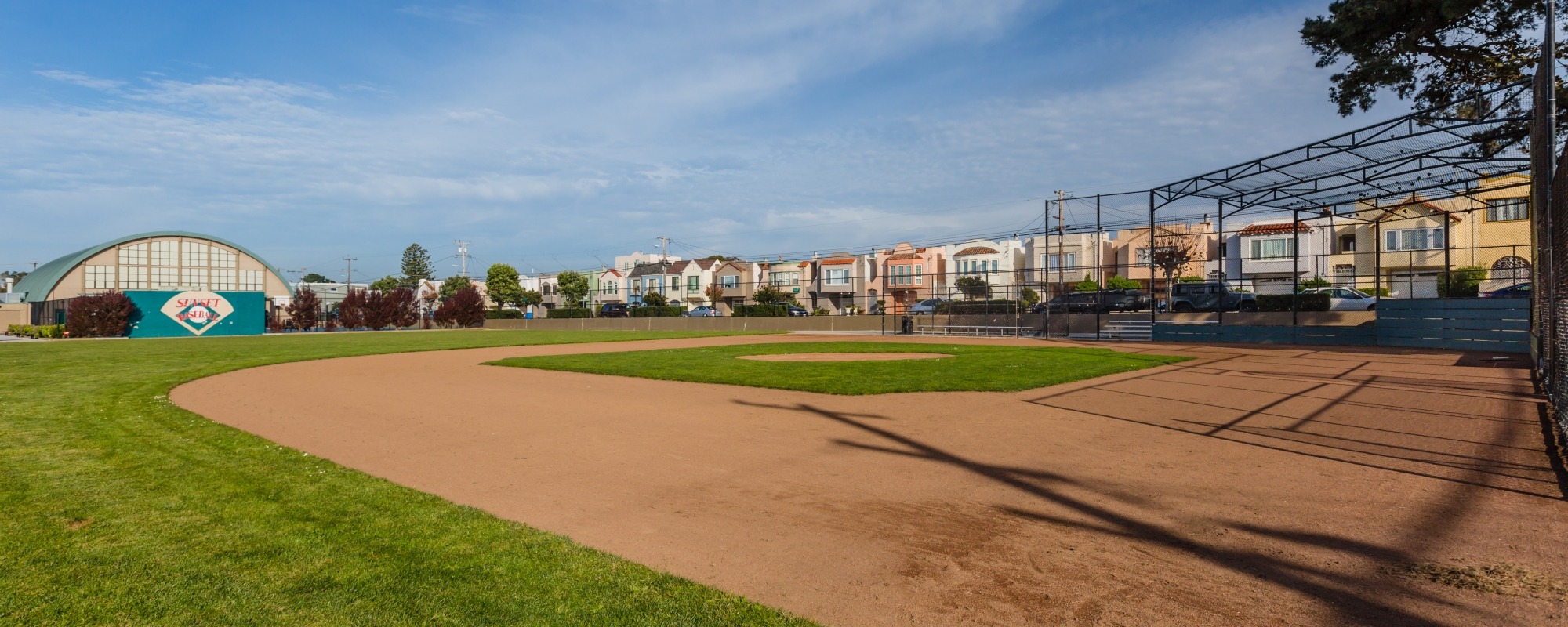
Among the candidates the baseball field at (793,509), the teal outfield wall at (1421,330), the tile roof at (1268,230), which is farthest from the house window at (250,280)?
the tile roof at (1268,230)

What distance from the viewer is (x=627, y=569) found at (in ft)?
13.3

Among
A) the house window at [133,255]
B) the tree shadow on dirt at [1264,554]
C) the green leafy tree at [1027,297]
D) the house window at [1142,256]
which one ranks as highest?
the house window at [133,255]

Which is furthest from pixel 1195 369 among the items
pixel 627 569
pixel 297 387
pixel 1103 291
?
pixel 1103 291

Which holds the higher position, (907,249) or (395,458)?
(907,249)

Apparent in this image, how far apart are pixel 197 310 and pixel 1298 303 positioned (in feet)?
180

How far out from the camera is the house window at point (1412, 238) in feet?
139

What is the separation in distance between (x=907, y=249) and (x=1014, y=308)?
40461 mm

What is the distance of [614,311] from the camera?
5653cm

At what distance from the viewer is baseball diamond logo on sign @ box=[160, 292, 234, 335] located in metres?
41.8

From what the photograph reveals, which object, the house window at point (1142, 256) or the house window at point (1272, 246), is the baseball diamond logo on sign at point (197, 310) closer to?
the house window at point (1142, 256)

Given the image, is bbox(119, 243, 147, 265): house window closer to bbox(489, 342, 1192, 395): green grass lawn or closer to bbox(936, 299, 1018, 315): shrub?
bbox(489, 342, 1192, 395): green grass lawn

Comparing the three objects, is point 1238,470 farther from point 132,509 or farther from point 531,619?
point 132,509

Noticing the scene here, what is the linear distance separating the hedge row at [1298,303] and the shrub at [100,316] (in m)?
56.4

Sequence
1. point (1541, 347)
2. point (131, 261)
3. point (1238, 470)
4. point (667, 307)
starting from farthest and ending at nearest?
point (131, 261) < point (667, 307) < point (1541, 347) < point (1238, 470)
